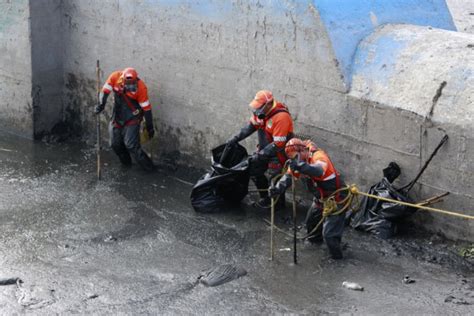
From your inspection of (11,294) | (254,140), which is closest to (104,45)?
(254,140)

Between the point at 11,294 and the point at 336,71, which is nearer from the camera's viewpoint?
the point at 11,294

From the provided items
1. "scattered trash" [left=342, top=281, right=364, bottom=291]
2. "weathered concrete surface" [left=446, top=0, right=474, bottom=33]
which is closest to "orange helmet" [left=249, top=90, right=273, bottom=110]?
"scattered trash" [left=342, top=281, right=364, bottom=291]

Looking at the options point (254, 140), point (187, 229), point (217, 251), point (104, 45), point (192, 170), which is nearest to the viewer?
point (217, 251)

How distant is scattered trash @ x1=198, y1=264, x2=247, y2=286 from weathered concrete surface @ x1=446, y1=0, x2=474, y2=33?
593 cm

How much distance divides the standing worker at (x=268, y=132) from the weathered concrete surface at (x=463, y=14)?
12.9ft

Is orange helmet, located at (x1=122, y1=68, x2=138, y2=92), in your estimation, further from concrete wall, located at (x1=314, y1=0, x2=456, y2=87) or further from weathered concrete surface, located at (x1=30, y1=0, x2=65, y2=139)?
concrete wall, located at (x1=314, y1=0, x2=456, y2=87)

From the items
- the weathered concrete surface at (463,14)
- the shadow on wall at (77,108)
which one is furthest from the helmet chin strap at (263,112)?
the shadow on wall at (77,108)

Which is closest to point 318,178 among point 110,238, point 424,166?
point 424,166

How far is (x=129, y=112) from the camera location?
12.5 m

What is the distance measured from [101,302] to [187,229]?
224 cm

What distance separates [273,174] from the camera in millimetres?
11016

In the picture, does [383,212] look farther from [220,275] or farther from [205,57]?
[205,57]

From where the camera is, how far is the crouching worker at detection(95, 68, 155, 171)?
40.3 feet

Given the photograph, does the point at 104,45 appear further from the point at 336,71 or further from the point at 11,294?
the point at 11,294
